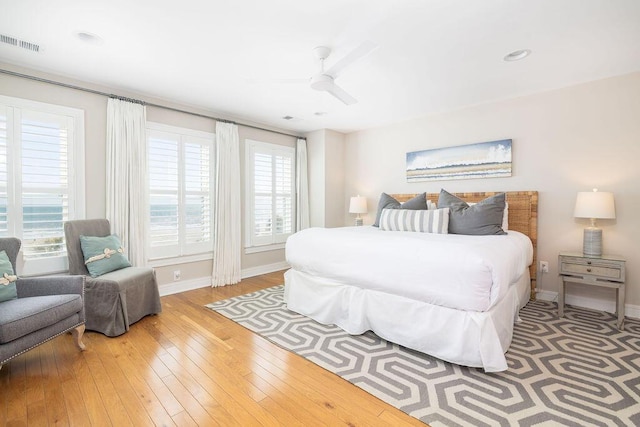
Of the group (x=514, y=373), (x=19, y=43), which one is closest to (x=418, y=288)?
(x=514, y=373)

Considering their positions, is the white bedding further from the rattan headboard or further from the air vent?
the air vent

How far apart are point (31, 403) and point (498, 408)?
2810 mm

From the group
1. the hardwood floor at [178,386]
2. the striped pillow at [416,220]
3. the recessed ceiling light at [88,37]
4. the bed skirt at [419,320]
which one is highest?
the recessed ceiling light at [88,37]

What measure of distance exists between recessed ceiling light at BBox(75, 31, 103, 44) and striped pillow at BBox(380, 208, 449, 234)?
10.8 ft

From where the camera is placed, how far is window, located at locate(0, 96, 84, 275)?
2.87 metres

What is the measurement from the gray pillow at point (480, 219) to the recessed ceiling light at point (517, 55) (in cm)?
136

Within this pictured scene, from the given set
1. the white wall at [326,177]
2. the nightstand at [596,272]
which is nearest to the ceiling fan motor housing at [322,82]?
the white wall at [326,177]

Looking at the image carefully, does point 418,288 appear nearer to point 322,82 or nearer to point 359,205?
point 322,82

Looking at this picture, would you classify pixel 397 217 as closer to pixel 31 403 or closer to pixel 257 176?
pixel 257 176

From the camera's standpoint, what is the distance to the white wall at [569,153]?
3146mm

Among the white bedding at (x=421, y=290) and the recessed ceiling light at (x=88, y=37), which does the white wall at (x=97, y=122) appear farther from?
the white bedding at (x=421, y=290)

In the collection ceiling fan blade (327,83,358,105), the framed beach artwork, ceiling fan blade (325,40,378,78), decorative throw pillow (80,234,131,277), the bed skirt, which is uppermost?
ceiling fan blade (325,40,378,78)

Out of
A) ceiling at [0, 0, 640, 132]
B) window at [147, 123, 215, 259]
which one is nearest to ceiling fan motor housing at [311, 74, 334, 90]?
ceiling at [0, 0, 640, 132]

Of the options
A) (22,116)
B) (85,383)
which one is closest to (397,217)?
(85,383)
